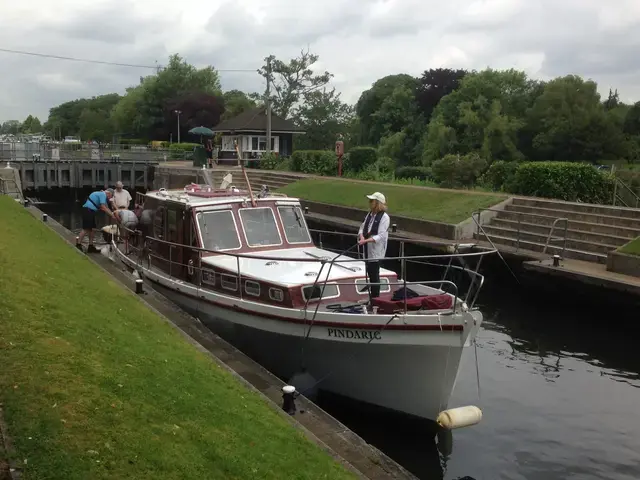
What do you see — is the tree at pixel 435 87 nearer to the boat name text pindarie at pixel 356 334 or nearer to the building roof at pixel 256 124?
the building roof at pixel 256 124

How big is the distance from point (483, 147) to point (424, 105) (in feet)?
45.2

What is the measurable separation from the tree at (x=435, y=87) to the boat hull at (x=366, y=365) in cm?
4916

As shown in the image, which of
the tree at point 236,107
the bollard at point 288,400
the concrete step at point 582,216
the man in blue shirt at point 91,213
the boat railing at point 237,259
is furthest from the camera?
the tree at point 236,107

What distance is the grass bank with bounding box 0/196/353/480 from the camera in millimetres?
4445

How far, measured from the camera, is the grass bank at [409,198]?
2131 cm

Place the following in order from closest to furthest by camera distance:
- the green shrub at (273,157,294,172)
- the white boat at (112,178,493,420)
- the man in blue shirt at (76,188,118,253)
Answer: the white boat at (112,178,493,420) → the man in blue shirt at (76,188,118,253) → the green shrub at (273,157,294,172)

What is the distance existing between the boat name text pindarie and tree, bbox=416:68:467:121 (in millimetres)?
49932

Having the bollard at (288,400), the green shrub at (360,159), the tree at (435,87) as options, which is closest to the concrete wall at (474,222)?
the bollard at (288,400)

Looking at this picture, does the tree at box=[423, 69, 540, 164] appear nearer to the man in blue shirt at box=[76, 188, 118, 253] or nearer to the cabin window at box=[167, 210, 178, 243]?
the man in blue shirt at box=[76, 188, 118, 253]

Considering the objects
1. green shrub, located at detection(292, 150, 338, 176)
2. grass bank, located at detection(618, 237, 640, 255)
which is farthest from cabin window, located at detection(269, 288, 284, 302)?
green shrub, located at detection(292, 150, 338, 176)

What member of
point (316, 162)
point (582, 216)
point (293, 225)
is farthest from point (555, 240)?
point (316, 162)

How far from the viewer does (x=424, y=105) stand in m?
57.0

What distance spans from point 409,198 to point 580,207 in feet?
23.6

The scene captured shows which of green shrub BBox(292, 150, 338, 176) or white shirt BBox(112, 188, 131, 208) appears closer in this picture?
white shirt BBox(112, 188, 131, 208)
